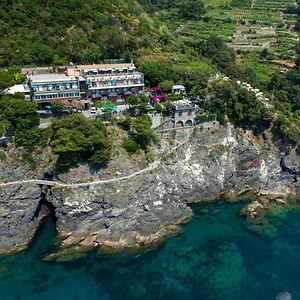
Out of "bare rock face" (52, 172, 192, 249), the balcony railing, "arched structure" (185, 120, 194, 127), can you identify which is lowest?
"bare rock face" (52, 172, 192, 249)

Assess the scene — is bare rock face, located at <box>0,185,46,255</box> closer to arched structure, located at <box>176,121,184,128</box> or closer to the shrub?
the shrub

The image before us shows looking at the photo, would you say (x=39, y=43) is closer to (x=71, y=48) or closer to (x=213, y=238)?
(x=71, y=48)

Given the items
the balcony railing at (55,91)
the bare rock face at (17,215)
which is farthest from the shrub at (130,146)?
the bare rock face at (17,215)

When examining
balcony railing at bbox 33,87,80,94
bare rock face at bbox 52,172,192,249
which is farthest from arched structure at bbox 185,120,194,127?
balcony railing at bbox 33,87,80,94

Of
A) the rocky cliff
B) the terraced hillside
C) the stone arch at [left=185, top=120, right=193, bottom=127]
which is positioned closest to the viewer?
the rocky cliff

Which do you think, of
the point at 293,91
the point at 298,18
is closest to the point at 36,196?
the point at 293,91

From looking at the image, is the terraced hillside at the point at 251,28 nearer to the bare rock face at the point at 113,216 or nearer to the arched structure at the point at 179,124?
the arched structure at the point at 179,124
